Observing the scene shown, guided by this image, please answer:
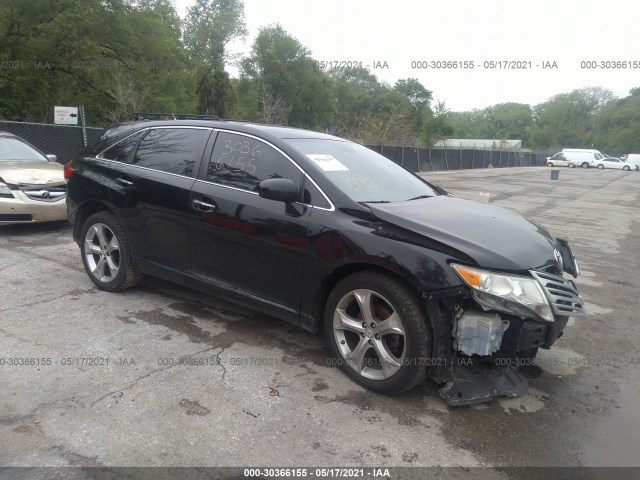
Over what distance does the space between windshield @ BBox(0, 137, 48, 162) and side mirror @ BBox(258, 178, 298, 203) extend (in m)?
6.27

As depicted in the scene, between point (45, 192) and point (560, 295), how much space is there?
6915 millimetres

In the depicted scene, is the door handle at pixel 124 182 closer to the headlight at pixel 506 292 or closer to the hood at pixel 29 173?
the headlight at pixel 506 292

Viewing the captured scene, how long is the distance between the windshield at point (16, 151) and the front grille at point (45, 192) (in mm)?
1129

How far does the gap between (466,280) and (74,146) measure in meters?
12.6

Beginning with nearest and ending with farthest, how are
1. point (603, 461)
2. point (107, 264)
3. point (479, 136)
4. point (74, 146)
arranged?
point (603, 461) → point (107, 264) → point (74, 146) → point (479, 136)

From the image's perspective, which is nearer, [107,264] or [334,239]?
[334,239]

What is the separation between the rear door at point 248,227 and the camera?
3.69m

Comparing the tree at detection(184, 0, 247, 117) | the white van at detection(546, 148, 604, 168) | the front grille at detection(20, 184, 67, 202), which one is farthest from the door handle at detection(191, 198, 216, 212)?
the white van at detection(546, 148, 604, 168)

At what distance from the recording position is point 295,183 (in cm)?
373

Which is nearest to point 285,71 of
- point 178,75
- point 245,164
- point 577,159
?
point 178,75

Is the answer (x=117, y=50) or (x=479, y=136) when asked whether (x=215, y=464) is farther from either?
(x=479, y=136)

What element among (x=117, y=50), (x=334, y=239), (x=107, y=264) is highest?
(x=117, y=50)


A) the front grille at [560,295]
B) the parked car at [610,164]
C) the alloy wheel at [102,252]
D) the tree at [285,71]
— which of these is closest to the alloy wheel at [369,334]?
the front grille at [560,295]

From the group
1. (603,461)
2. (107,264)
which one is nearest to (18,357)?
(107,264)
